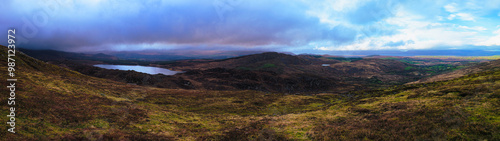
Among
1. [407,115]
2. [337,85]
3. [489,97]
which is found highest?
[489,97]

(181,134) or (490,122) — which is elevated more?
(490,122)

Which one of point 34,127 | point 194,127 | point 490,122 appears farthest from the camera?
point 194,127

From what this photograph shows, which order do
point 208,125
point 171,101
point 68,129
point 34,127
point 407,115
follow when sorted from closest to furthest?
point 34,127
point 68,129
point 407,115
point 208,125
point 171,101

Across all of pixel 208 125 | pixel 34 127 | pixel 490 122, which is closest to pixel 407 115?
pixel 490 122

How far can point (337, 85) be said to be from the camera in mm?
→ 131000

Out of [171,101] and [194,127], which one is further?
[171,101]

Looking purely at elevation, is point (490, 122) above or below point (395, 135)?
above

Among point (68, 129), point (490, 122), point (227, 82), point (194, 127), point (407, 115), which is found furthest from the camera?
Answer: point (227, 82)

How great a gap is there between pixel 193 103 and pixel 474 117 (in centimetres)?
5639

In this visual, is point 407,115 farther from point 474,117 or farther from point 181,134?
point 181,134

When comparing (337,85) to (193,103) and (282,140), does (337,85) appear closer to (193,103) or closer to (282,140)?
(193,103)

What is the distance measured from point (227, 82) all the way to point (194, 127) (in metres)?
92.5

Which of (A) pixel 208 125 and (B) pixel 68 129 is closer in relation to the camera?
(B) pixel 68 129

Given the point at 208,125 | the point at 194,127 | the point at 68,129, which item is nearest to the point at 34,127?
the point at 68,129
